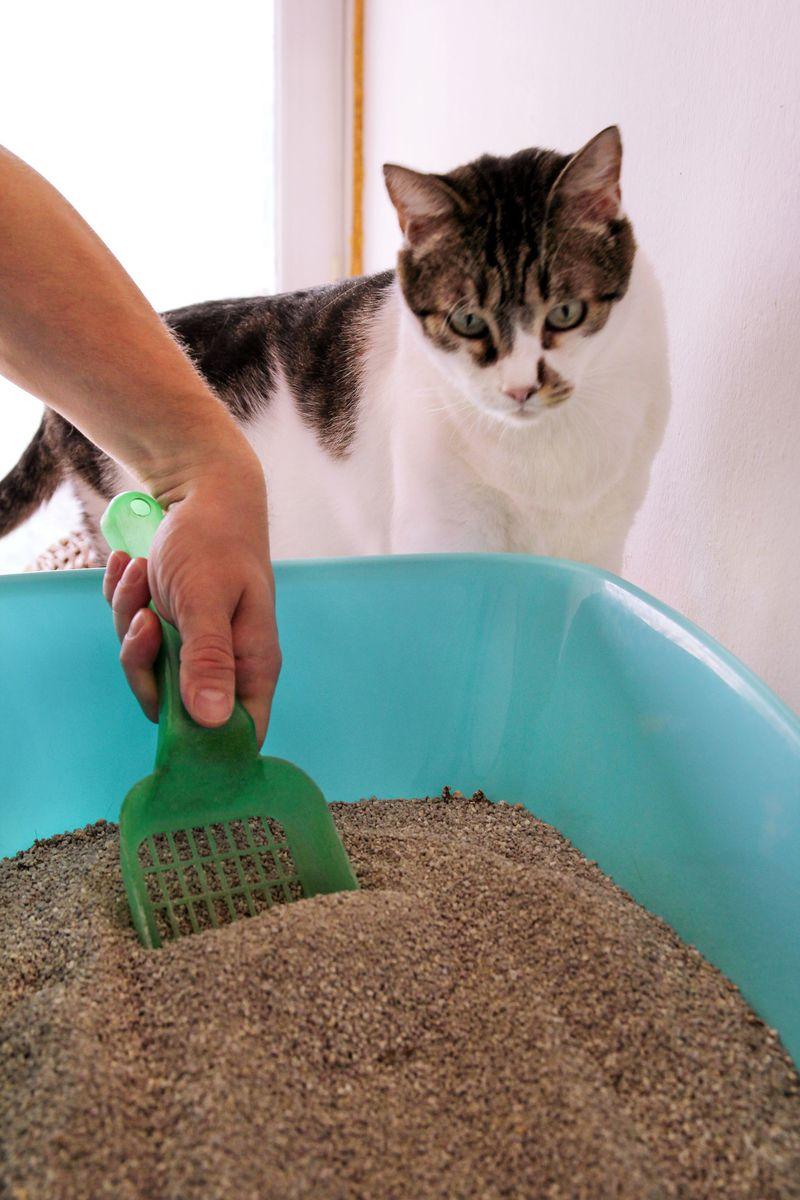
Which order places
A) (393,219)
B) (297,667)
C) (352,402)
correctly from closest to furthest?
1. (297,667)
2. (352,402)
3. (393,219)

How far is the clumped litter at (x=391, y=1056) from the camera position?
0.46m

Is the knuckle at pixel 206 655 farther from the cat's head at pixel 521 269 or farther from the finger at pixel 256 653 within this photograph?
the cat's head at pixel 521 269

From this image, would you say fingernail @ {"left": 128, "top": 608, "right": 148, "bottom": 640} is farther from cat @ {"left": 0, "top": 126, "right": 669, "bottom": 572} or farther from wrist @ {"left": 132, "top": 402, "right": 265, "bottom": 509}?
cat @ {"left": 0, "top": 126, "right": 669, "bottom": 572}

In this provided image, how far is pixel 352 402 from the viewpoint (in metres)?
1.19

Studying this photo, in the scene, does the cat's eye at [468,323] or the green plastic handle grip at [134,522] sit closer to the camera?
the green plastic handle grip at [134,522]

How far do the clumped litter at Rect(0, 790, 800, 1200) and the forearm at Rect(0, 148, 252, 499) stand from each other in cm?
34

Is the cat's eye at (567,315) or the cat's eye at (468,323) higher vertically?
the cat's eye at (567,315)

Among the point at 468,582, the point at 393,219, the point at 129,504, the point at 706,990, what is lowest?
the point at 706,990

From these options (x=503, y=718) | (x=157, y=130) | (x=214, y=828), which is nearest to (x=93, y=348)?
(x=214, y=828)

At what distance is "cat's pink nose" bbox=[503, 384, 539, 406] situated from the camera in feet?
3.12

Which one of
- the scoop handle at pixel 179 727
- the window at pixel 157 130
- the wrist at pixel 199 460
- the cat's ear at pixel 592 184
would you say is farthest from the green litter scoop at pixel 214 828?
the window at pixel 157 130

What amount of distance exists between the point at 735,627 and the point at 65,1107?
2.66ft

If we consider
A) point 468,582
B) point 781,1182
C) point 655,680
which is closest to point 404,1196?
point 781,1182

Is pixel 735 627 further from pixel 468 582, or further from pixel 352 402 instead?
pixel 352 402
